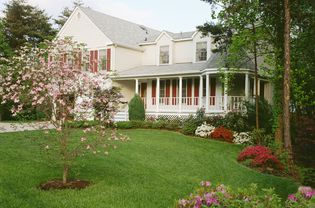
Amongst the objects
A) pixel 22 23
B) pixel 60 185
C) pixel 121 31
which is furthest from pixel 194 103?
pixel 22 23

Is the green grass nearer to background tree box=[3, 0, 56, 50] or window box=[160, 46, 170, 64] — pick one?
window box=[160, 46, 170, 64]

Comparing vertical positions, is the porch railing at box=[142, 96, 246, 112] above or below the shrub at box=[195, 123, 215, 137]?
above

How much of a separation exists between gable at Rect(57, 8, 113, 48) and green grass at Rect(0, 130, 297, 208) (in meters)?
13.3

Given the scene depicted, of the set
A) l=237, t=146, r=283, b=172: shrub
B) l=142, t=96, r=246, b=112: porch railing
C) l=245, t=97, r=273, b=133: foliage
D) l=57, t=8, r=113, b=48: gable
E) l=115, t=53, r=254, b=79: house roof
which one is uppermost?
l=57, t=8, r=113, b=48: gable

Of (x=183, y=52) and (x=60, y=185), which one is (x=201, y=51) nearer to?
(x=183, y=52)

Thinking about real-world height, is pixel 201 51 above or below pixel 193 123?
above

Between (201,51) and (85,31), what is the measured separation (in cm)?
904

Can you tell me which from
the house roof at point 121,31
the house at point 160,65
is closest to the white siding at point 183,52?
the house at point 160,65

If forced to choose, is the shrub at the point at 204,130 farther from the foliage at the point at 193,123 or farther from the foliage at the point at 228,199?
the foliage at the point at 228,199

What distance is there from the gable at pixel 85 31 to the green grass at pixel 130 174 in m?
13.3

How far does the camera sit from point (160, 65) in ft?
85.1

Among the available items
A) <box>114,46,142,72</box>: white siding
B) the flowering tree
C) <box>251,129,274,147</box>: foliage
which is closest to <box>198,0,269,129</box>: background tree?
<box>251,129,274,147</box>: foliage

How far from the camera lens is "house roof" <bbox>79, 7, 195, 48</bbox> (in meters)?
26.1

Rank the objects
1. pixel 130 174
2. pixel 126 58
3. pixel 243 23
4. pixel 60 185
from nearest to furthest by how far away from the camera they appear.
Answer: pixel 60 185 < pixel 130 174 < pixel 243 23 < pixel 126 58
